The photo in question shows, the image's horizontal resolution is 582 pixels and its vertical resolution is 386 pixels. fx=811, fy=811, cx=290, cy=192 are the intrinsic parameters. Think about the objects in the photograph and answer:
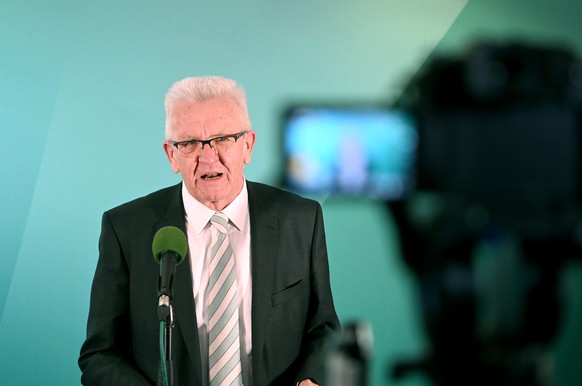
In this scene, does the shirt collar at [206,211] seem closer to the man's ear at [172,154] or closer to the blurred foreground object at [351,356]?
the man's ear at [172,154]

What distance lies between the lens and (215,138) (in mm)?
2158

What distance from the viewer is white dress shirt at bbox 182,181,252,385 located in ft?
7.06

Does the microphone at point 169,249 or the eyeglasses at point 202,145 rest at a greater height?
the eyeglasses at point 202,145

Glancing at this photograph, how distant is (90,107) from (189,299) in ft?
6.66

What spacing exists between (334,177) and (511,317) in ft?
0.90

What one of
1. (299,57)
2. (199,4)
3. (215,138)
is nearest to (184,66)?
(199,4)

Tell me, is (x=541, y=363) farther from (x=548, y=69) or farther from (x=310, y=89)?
(x=310, y=89)

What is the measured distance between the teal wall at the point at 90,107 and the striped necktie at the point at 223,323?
1806 millimetres

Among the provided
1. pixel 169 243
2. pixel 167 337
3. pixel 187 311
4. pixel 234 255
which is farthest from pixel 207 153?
pixel 167 337

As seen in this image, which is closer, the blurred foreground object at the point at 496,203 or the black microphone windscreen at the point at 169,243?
the blurred foreground object at the point at 496,203

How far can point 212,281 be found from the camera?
7.04 ft

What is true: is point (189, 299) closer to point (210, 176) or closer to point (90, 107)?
point (210, 176)

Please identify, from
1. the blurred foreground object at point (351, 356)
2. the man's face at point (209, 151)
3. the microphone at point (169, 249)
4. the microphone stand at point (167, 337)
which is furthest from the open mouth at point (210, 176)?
the blurred foreground object at point (351, 356)

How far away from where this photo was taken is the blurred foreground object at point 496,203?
2.79 feet
